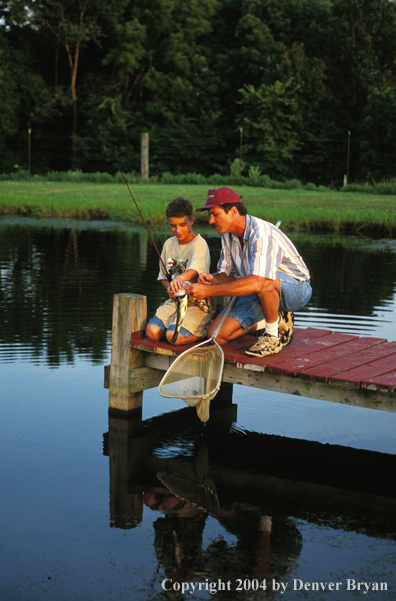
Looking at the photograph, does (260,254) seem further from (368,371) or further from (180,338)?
(368,371)

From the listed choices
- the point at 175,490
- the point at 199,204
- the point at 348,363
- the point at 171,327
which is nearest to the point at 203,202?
the point at 199,204

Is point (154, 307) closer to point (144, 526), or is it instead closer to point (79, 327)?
point (79, 327)

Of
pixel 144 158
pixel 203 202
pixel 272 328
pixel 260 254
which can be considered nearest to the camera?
pixel 260 254

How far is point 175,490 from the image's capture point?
4.30 m

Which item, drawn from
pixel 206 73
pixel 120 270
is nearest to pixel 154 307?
pixel 120 270

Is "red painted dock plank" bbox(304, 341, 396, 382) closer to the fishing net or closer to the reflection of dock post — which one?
the fishing net

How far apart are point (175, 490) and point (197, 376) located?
80 cm

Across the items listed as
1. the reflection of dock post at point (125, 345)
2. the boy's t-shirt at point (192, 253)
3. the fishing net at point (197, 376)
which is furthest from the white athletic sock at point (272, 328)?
the reflection of dock post at point (125, 345)

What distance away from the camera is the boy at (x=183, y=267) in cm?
502

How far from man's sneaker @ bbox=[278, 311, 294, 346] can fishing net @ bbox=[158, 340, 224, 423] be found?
458 mm

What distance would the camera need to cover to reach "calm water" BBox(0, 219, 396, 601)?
11.1 feet

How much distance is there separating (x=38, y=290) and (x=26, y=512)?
6700 millimetres

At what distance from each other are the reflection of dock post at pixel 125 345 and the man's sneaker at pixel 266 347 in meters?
0.85

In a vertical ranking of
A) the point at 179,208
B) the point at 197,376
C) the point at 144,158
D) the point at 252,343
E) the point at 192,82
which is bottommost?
the point at 197,376
